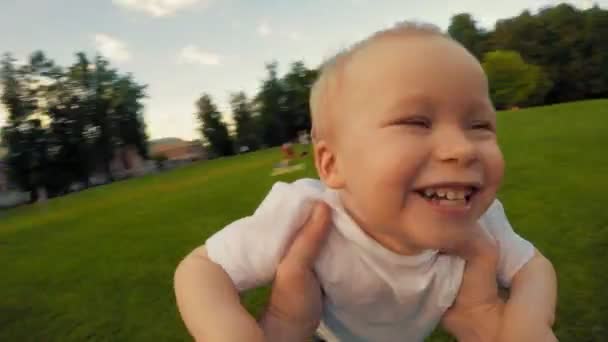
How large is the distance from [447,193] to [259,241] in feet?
1.68

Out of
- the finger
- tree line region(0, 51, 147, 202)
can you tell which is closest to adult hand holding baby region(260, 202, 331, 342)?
the finger

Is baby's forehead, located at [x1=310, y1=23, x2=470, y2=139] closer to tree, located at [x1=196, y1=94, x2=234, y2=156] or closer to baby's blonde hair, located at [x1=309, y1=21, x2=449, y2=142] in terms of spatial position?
baby's blonde hair, located at [x1=309, y1=21, x2=449, y2=142]

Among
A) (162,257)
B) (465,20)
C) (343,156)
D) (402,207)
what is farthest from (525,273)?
(465,20)

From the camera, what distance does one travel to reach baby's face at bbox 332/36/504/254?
4.05 ft

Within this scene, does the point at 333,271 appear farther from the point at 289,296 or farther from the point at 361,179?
the point at 361,179

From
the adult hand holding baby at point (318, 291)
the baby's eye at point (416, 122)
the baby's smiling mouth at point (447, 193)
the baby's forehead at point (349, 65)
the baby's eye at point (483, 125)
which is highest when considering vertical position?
the baby's forehead at point (349, 65)

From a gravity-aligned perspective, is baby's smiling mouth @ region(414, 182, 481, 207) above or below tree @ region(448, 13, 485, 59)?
below

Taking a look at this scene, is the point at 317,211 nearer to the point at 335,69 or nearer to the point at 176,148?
the point at 335,69

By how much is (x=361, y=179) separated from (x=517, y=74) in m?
46.6

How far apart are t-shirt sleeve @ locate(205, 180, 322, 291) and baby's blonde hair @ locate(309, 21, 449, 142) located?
240mm

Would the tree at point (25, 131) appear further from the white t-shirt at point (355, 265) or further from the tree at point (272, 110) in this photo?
the white t-shirt at point (355, 265)

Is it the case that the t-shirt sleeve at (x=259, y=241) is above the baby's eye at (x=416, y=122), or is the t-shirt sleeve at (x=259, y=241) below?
below

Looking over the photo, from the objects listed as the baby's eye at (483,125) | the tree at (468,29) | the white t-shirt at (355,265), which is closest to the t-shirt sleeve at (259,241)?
the white t-shirt at (355,265)

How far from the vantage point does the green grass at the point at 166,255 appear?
10.6 feet
